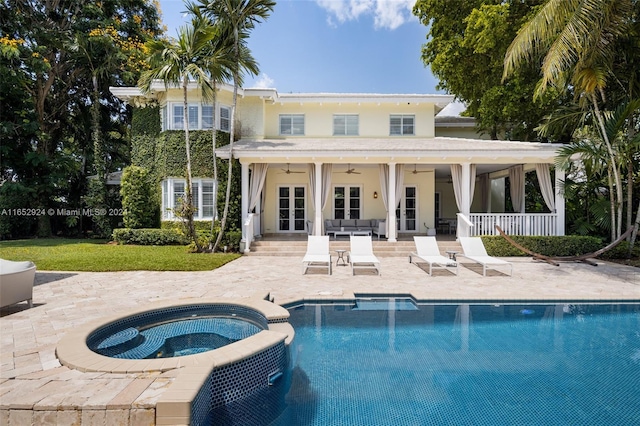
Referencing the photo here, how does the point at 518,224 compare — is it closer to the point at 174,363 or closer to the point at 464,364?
the point at 464,364

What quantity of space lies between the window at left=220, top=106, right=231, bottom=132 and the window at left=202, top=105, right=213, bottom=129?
50 centimetres

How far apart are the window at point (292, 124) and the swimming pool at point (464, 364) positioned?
12.4m

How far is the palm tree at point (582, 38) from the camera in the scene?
9430 millimetres

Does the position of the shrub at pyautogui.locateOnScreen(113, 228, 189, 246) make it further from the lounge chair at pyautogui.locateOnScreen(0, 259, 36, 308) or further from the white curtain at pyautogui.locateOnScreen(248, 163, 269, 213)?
the lounge chair at pyautogui.locateOnScreen(0, 259, 36, 308)

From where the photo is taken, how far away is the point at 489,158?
1288 centimetres

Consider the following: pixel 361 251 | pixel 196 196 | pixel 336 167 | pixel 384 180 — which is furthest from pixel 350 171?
pixel 196 196

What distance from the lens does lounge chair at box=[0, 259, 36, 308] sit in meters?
5.25

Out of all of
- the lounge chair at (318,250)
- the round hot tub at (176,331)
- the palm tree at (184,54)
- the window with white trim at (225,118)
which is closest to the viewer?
the round hot tub at (176,331)

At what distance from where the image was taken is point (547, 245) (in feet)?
39.5

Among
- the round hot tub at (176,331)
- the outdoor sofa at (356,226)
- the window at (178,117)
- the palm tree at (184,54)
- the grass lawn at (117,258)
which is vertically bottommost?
the round hot tub at (176,331)

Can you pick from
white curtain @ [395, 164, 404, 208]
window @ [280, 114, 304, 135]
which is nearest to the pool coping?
white curtain @ [395, 164, 404, 208]

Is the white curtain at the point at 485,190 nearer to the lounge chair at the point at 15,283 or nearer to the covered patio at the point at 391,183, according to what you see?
the covered patio at the point at 391,183

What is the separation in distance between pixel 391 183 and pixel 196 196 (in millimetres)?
8871

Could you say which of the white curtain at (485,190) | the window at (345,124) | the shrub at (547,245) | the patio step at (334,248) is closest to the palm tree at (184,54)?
the patio step at (334,248)
